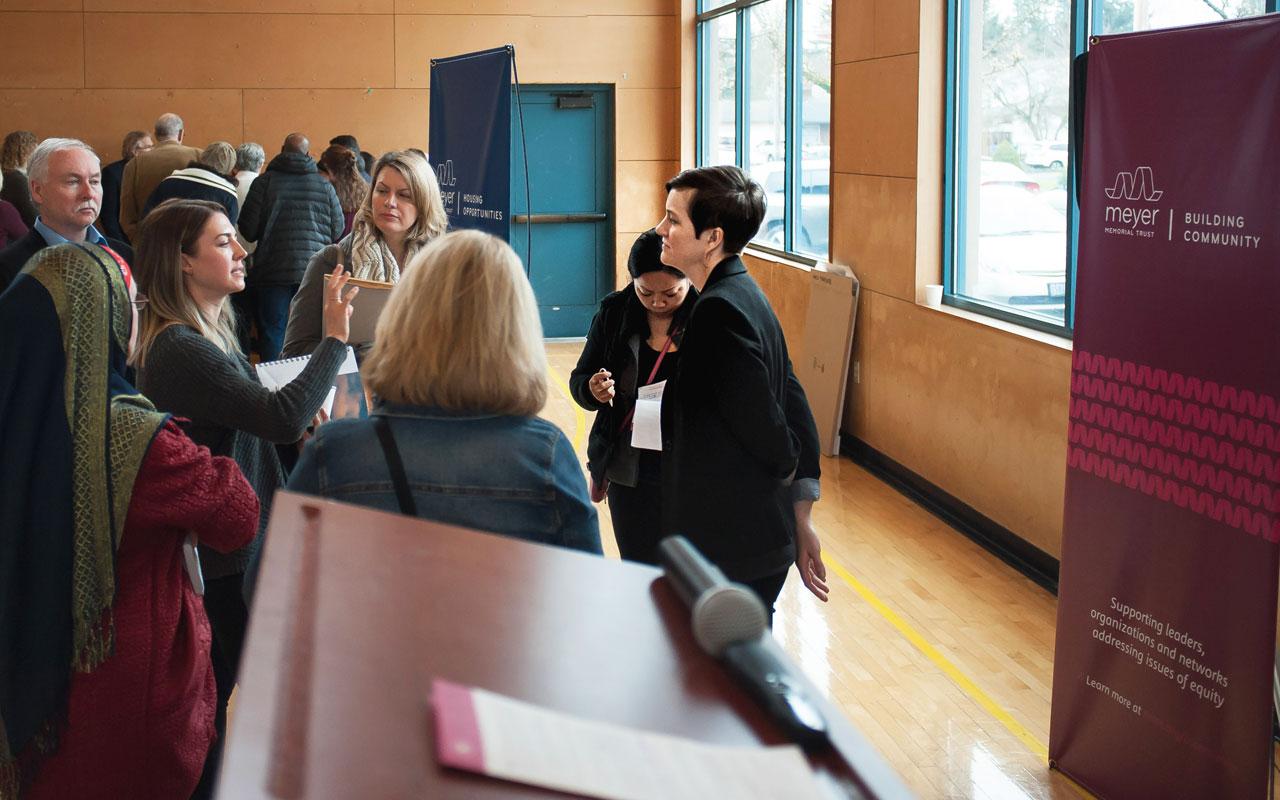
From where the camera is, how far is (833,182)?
823 cm

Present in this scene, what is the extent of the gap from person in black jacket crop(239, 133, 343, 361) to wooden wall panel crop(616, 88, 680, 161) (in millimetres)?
4294

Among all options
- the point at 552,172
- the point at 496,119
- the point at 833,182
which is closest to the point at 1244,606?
the point at 496,119

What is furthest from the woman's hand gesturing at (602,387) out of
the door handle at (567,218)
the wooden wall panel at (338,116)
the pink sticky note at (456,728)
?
the door handle at (567,218)

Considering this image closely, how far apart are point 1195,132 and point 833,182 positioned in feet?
17.2

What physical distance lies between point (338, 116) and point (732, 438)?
10118mm

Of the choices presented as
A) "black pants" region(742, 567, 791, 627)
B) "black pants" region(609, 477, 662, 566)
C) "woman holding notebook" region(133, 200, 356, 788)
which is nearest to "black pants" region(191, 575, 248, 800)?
"woman holding notebook" region(133, 200, 356, 788)

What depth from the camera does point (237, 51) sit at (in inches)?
467

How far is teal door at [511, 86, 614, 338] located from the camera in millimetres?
12430

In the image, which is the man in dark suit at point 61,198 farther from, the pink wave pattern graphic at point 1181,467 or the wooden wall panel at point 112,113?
the wooden wall panel at point 112,113

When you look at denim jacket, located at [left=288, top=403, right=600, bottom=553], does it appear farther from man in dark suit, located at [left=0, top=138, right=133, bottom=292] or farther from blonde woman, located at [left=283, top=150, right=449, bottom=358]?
man in dark suit, located at [left=0, top=138, right=133, bottom=292]

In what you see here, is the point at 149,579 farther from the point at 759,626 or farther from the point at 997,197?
the point at 997,197

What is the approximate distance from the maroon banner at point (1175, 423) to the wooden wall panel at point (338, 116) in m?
9.51

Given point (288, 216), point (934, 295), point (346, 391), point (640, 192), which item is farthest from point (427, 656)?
point (640, 192)

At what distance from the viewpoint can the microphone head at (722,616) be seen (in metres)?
1.07
